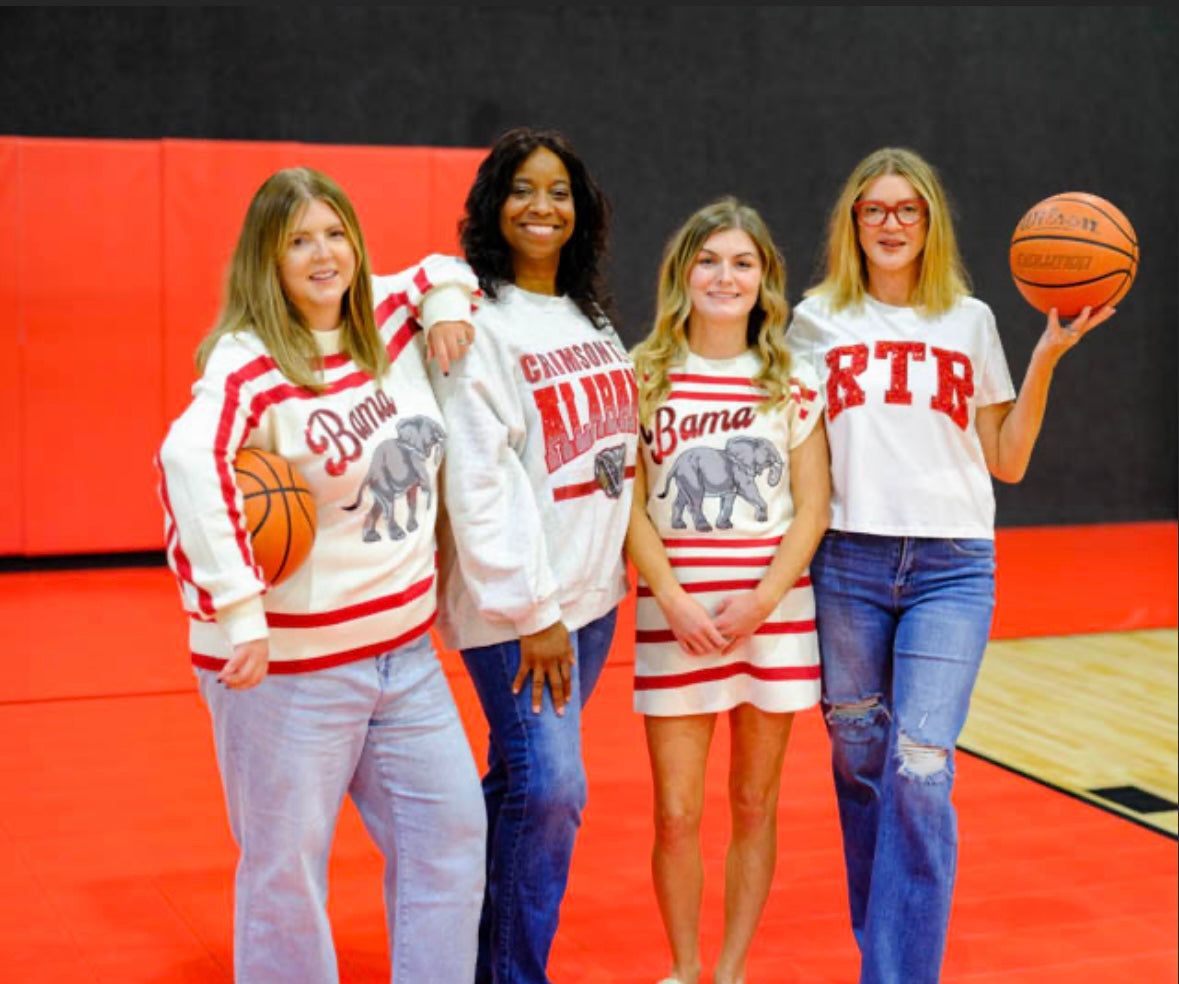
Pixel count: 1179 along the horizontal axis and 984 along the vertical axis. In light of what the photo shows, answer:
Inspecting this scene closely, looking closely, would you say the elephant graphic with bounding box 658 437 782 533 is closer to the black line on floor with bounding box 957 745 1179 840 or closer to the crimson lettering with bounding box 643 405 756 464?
the crimson lettering with bounding box 643 405 756 464

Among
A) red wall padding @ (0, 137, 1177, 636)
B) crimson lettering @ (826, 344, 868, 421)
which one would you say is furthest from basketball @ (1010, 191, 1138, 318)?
red wall padding @ (0, 137, 1177, 636)

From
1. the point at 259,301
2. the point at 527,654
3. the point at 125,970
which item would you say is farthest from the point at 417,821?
the point at 125,970

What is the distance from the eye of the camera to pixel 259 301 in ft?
8.27

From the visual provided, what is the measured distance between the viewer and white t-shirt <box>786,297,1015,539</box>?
3.05 meters

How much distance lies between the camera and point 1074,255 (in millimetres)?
3014

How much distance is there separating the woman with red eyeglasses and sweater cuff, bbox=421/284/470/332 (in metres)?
0.80

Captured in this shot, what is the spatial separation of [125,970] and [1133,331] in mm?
9307

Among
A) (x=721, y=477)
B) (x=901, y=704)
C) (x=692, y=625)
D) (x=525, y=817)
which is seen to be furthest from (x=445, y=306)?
(x=901, y=704)

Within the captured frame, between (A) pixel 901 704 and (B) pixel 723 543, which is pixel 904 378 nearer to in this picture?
(B) pixel 723 543

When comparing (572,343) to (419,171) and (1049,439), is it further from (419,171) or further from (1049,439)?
(1049,439)

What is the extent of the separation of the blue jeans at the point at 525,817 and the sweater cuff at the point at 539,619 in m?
0.07

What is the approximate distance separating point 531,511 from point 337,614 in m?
0.45

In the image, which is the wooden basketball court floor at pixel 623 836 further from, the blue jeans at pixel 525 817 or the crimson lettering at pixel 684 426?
the crimson lettering at pixel 684 426

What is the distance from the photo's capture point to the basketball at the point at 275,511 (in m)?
2.37
